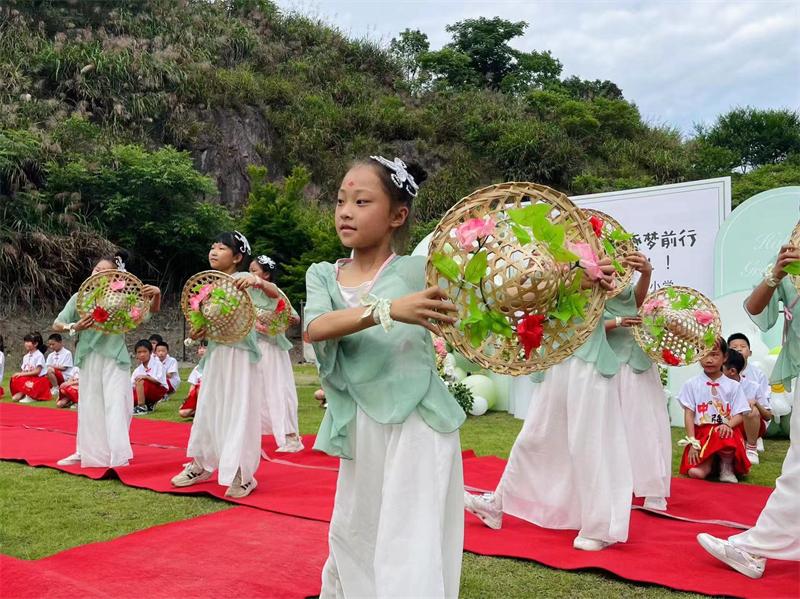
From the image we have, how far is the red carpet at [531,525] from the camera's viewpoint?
389cm

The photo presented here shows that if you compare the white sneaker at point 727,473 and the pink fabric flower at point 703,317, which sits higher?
the pink fabric flower at point 703,317

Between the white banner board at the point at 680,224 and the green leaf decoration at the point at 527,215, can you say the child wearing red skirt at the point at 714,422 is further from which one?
the green leaf decoration at the point at 527,215

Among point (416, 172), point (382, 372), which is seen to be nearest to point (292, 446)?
point (416, 172)

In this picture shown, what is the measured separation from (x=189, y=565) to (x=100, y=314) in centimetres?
323

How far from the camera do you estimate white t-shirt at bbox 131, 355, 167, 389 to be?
1189 centimetres

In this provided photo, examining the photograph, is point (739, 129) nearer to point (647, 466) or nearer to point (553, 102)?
point (553, 102)

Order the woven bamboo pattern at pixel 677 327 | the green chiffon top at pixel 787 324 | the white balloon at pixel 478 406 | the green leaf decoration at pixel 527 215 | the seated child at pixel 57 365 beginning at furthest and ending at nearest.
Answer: the seated child at pixel 57 365 → the white balloon at pixel 478 406 → the woven bamboo pattern at pixel 677 327 → the green chiffon top at pixel 787 324 → the green leaf decoration at pixel 527 215

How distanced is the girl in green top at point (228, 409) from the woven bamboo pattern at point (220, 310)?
0.10 m

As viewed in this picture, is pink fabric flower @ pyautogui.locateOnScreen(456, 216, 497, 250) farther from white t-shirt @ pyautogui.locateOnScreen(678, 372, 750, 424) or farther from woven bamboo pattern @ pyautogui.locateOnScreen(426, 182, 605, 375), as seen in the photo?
white t-shirt @ pyautogui.locateOnScreen(678, 372, 750, 424)

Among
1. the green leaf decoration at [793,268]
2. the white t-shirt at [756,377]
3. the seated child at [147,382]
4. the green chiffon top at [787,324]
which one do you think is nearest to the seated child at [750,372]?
the white t-shirt at [756,377]

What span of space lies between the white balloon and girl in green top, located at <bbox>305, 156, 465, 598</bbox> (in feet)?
26.6

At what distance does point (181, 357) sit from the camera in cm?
2008

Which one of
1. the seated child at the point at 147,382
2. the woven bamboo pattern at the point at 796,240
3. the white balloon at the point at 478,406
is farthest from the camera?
the seated child at the point at 147,382

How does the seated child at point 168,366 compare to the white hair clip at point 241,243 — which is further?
the seated child at point 168,366
